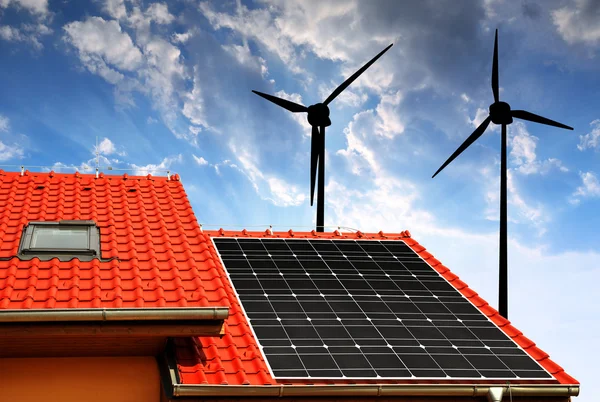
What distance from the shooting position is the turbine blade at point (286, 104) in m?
37.0

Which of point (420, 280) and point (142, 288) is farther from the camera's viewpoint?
point (420, 280)

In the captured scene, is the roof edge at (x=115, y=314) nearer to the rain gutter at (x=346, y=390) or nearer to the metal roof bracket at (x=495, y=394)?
the rain gutter at (x=346, y=390)

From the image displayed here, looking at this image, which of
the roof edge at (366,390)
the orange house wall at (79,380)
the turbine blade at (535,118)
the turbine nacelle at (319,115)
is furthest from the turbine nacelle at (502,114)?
the orange house wall at (79,380)

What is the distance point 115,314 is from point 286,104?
25.3 meters

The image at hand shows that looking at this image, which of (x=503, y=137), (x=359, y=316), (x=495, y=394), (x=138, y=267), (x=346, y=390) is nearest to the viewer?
(x=346, y=390)

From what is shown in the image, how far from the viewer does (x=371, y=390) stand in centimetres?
1430

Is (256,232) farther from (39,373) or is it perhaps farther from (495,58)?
(495,58)

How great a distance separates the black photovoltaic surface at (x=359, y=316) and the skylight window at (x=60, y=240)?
386 cm

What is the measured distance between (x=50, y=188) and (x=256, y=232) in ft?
20.8

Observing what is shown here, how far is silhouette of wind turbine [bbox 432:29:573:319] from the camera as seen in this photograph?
3111cm

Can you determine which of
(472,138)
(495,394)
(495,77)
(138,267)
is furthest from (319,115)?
(495,394)

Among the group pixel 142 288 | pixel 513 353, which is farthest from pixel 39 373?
pixel 513 353

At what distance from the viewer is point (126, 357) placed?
14656mm

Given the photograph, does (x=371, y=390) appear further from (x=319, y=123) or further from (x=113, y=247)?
(x=319, y=123)
